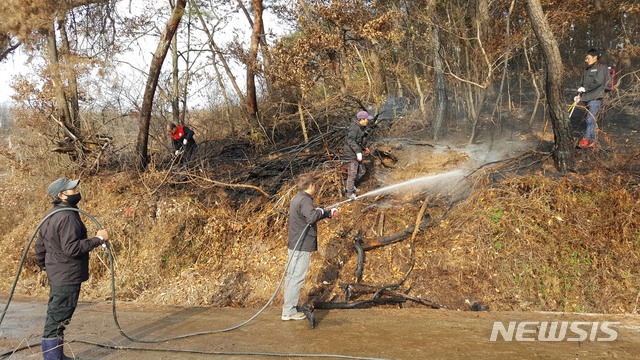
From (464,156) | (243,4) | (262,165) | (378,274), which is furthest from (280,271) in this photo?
(243,4)

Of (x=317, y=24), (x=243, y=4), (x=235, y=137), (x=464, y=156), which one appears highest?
(x=243, y=4)

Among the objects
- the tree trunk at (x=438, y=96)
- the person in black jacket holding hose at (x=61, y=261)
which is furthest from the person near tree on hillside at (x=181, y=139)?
the person in black jacket holding hose at (x=61, y=261)

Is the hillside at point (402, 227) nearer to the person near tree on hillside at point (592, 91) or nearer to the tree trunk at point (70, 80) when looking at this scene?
the person near tree on hillside at point (592, 91)

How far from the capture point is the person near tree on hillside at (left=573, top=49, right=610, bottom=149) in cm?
948

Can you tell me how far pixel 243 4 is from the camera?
2022 centimetres

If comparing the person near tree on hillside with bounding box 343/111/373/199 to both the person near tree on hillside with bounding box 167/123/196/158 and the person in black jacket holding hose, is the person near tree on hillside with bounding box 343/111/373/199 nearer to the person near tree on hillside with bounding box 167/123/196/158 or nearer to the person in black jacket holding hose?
the person near tree on hillside with bounding box 167/123/196/158

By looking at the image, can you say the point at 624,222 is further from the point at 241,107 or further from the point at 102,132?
the point at 102,132

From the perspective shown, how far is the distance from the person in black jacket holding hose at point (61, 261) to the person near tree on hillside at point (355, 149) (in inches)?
215

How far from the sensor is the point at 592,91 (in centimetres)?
978

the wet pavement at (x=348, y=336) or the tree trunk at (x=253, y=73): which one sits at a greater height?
the tree trunk at (x=253, y=73)

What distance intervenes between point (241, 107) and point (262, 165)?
4192 millimetres

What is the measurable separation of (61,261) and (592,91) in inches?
388

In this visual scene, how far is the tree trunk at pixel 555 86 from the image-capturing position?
29.7ft

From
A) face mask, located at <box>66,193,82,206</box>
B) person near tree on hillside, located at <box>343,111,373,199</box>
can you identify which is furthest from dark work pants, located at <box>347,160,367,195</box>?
face mask, located at <box>66,193,82,206</box>
